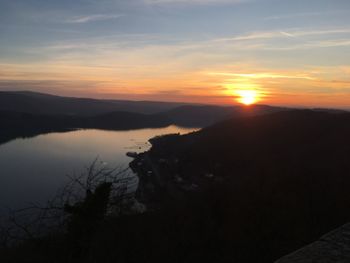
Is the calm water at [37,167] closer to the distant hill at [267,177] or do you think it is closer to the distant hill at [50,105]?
the distant hill at [267,177]

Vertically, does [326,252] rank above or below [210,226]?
above

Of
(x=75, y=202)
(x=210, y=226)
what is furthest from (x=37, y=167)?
(x=75, y=202)

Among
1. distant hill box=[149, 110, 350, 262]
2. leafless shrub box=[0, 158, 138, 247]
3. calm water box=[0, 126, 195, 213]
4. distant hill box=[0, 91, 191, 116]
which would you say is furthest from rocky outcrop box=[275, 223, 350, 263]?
distant hill box=[0, 91, 191, 116]

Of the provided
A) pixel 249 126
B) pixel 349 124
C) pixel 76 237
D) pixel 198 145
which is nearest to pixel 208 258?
pixel 76 237

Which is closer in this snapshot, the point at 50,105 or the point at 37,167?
the point at 37,167

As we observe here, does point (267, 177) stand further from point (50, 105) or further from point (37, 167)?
point (50, 105)

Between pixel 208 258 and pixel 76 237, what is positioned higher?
pixel 76 237

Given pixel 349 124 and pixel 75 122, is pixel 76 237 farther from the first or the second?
pixel 75 122

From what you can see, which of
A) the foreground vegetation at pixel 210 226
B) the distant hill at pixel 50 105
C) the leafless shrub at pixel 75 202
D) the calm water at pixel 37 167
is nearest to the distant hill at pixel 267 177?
the foreground vegetation at pixel 210 226

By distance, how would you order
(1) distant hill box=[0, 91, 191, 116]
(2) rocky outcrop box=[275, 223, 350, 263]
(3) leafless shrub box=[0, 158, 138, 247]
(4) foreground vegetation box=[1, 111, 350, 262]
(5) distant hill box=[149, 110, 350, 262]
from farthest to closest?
(1) distant hill box=[0, 91, 191, 116] < (5) distant hill box=[149, 110, 350, 262] < (4) foreground vegetation box=[1, 111, 350, 262] < (3) leafless shrub box=[0, 158, 138, 247] < (2) rocky outcrop box=[275, 223, 350, 263]

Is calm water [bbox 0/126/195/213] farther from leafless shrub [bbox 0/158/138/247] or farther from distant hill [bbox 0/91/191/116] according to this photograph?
distant hill [bbox 0/91/191/116]

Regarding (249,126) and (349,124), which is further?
(249,126)
